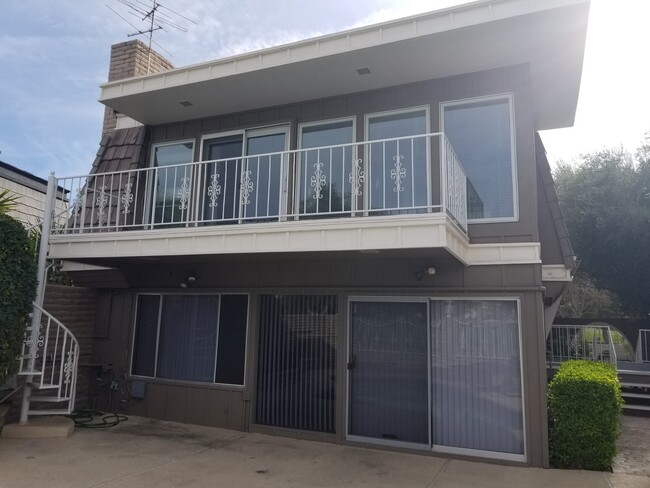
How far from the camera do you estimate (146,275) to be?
8336 millimetres

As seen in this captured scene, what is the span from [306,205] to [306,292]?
1311 millimetres

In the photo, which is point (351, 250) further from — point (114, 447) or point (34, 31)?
point (34, 31)

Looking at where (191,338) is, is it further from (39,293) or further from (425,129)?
(425,129)

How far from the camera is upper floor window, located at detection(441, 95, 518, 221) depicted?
6.38 m

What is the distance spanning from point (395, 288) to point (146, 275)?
4495 millimetres

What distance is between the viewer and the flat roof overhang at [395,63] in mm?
5781

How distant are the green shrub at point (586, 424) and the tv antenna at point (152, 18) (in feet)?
32.0

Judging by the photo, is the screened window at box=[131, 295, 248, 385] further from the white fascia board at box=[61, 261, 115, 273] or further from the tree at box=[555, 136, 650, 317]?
the tree at box=[555, 136, 650, 317]

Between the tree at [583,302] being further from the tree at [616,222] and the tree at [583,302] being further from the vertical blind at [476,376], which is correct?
the vertical blind at [476,376]

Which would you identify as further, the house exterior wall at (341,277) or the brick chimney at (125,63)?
the brick chimney at (125,63)

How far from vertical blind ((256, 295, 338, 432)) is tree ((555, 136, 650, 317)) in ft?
35.6

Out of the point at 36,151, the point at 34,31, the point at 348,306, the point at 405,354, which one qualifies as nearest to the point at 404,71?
the point at 348,306

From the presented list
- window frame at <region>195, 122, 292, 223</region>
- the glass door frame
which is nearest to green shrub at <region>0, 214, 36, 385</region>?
window frame at <region>195, 122, 292, 223</region>

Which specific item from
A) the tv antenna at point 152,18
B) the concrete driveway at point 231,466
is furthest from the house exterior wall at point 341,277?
the tv antenna at point 152,18
